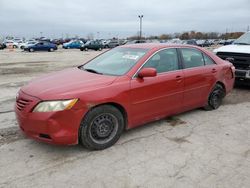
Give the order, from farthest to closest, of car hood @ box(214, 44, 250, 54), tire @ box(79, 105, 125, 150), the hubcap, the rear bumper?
car hood @ box(214, 44, 250, 54)
the rear bumper
the hubcap
tire @ box(79, 105, 125, 150)

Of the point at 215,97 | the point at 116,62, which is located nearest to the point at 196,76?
the point at 215,97

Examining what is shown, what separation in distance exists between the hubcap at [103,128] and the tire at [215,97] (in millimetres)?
2689

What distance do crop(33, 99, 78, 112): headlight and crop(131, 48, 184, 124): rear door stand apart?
1072 mm

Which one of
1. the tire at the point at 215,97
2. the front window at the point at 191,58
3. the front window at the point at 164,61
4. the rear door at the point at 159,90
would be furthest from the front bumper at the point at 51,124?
the tire at the point at 215,97

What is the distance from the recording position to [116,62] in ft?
15.2

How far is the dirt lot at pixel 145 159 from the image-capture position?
312cm

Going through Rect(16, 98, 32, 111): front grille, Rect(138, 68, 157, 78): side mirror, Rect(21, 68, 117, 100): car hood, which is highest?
Rect(138, 68, 157, 78): side mirror

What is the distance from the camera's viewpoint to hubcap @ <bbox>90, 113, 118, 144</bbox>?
380 centimetres

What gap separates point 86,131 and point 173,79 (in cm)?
190

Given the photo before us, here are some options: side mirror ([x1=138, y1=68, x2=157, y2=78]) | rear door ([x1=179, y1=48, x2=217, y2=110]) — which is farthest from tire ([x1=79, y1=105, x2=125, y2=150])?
rear door ([x1=179, y1=48, x2=217, y2=110])

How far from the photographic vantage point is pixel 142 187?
2.99m

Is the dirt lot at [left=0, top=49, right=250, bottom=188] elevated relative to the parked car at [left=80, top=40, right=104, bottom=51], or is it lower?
lower

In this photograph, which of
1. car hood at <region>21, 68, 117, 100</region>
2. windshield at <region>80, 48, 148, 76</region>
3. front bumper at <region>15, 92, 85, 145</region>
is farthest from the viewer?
windshield at <region>80, 48, 148, 76</region>

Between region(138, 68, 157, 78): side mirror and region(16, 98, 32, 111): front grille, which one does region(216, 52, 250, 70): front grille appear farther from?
region(16, 98, 32, 111): front grille
